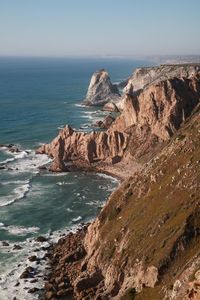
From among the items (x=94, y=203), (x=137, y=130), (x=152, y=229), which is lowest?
(x=94, y=203)

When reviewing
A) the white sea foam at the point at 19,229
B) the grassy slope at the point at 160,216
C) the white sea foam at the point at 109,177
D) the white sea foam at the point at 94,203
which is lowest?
the white sea foam at the point at 19,229

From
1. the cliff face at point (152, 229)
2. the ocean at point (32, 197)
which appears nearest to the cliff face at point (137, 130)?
the ocean at point (32, 197)

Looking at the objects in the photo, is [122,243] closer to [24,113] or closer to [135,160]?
[135,160]

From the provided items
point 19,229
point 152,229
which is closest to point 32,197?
point 19,229

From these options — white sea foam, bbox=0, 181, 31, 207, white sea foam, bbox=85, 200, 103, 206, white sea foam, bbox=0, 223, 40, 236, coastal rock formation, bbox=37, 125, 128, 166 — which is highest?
coastal rock formation, bbox=37, 125, 128, 166

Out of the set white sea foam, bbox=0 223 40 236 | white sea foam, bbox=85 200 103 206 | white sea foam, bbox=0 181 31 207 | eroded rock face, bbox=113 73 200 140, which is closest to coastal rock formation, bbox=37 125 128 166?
eroded rock face, bbox=113 73 200 140

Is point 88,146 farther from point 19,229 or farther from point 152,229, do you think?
point 152,229

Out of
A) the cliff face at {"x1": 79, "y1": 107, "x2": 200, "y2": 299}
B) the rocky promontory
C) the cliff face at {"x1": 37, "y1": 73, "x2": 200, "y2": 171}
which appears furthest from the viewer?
the cliff face at {"x1": 37, "y1": 73, "x2": 200, "y2": 171}

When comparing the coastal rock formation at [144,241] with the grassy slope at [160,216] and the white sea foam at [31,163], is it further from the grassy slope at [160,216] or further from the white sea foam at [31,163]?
the white sea foam at [31,163]

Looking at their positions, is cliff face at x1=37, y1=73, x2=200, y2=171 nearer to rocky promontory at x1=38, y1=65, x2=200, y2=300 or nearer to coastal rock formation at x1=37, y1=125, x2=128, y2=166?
coastal rock formation at x1=37, y1=125, x2=128, y2=166
